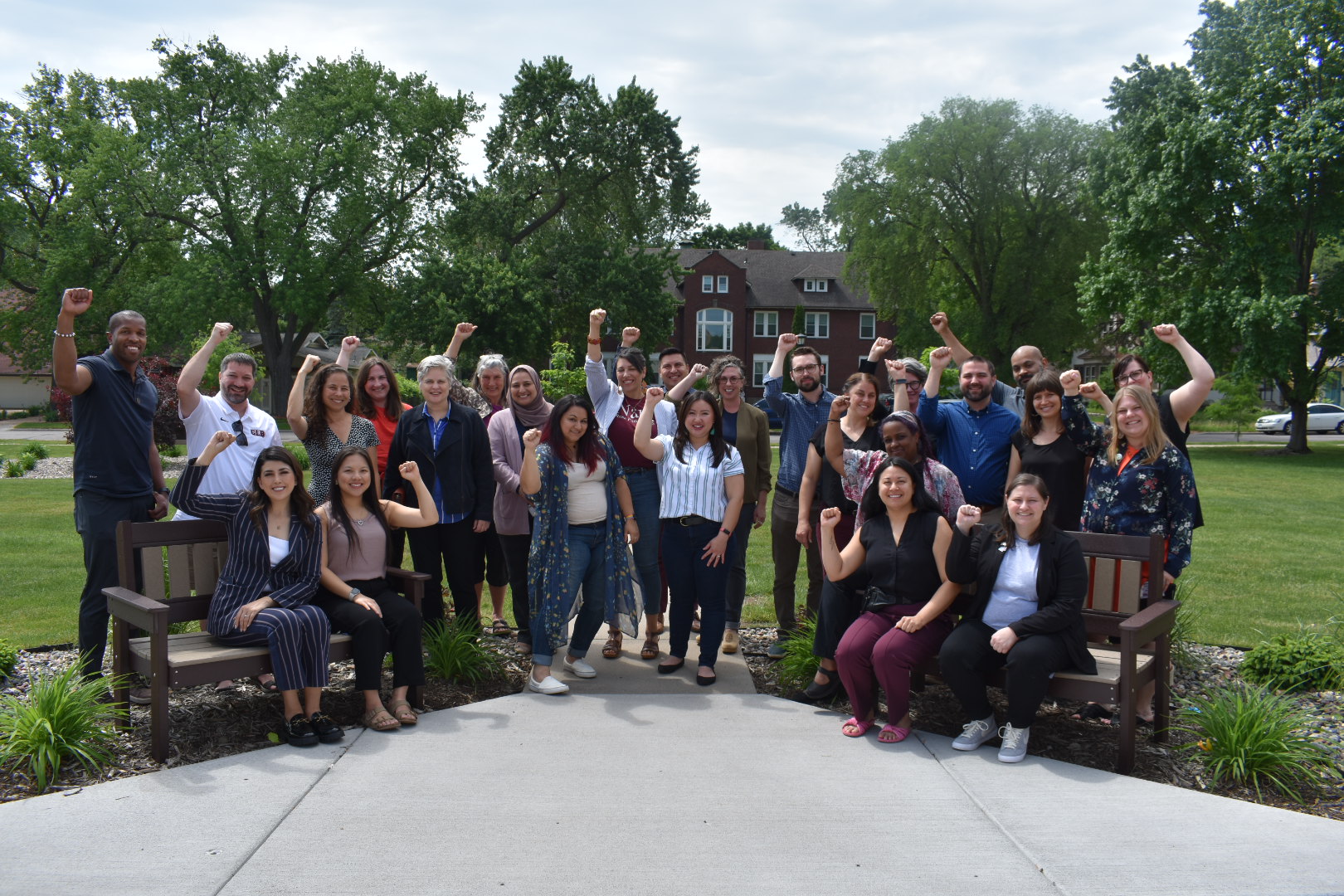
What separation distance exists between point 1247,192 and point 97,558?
29.8m

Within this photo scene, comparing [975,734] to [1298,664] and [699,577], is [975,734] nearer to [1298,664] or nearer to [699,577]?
[699,577]

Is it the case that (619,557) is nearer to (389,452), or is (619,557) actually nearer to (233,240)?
(389,452)

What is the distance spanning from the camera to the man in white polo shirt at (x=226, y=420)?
5211 mm

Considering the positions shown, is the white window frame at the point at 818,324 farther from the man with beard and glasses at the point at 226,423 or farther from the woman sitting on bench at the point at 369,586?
the woman sitting on bench at the point at 369,586

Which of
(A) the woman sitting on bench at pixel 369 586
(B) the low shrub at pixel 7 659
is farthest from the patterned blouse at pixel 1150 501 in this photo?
(B) the low shrub at pixel 7 659

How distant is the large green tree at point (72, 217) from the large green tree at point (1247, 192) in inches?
1351

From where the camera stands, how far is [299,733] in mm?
4434

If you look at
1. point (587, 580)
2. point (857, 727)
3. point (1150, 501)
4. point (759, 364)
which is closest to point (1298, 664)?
point (1150, 501)

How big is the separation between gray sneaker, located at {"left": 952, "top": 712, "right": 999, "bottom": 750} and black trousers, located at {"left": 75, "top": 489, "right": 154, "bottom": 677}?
178 inches

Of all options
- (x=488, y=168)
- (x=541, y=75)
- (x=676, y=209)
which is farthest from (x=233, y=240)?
(x=676, y=209)

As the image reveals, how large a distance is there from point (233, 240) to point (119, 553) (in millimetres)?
35074

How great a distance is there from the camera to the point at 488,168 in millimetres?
37719

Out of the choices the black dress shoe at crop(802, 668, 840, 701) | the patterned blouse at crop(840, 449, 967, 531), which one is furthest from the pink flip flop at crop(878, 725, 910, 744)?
the patterned blouse at crop(840, 449, 967, 531)

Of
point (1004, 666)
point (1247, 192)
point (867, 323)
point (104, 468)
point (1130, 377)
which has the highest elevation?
point (1247, 192)
